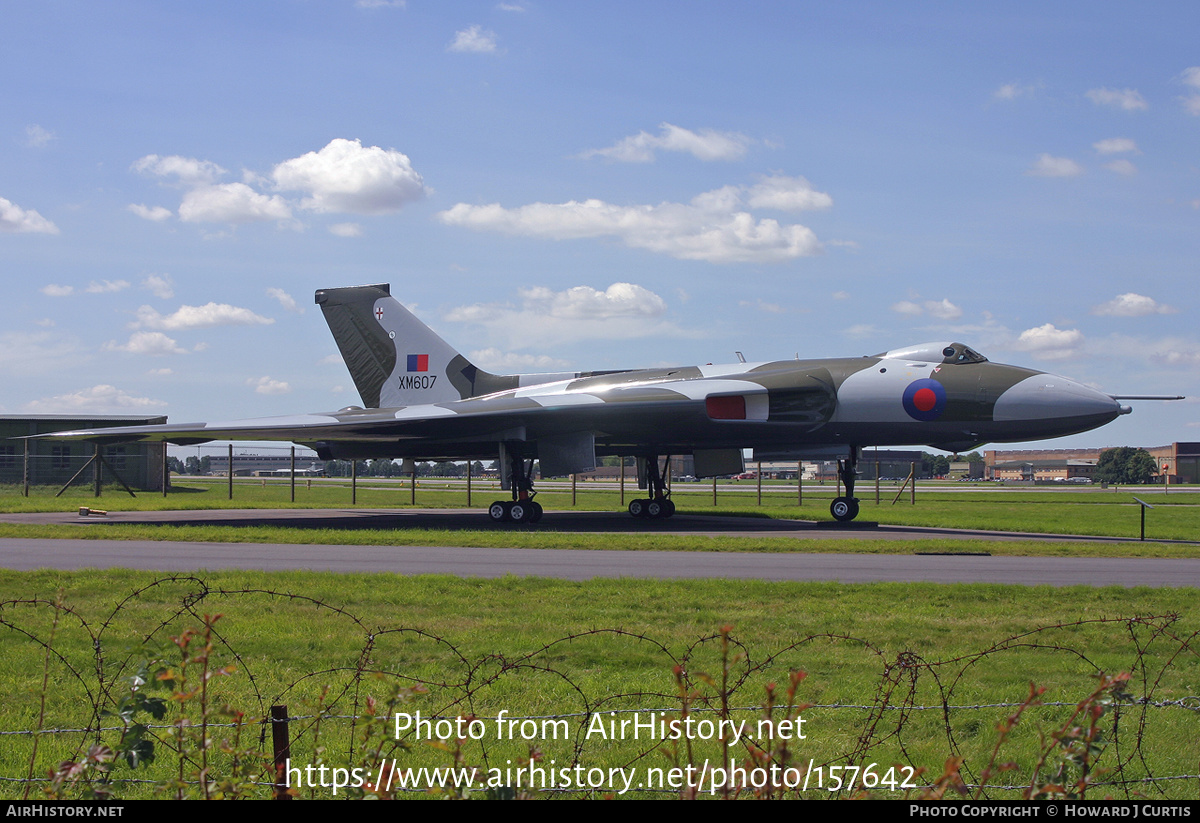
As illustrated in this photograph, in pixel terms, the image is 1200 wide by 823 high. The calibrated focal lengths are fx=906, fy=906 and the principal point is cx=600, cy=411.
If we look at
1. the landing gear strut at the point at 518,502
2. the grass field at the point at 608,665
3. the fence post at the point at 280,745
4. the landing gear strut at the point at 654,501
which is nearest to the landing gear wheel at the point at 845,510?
the landing gear strut at the point at 654,501

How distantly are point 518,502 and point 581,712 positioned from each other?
1647cm

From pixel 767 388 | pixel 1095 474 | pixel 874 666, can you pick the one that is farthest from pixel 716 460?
pixel 1095 474

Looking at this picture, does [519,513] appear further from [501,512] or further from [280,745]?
[280,745]

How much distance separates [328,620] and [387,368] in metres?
18.4

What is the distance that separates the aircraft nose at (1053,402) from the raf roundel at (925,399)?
1.14 meters

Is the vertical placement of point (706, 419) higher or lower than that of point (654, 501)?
higher

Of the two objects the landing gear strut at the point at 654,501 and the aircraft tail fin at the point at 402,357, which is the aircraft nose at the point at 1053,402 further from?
the aircraft tail fin at the point at 402,357

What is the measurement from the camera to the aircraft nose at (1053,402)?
18.6 metres

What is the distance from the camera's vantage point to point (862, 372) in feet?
67.4

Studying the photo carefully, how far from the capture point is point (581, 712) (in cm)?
575

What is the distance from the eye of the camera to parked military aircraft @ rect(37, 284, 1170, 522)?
19.3 m

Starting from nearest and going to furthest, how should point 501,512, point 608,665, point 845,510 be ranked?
point 608,665
point 845,510
point 501,512

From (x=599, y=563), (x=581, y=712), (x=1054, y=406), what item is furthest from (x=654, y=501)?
(x=581, y=712)

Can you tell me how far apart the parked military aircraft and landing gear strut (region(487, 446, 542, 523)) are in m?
0.03
